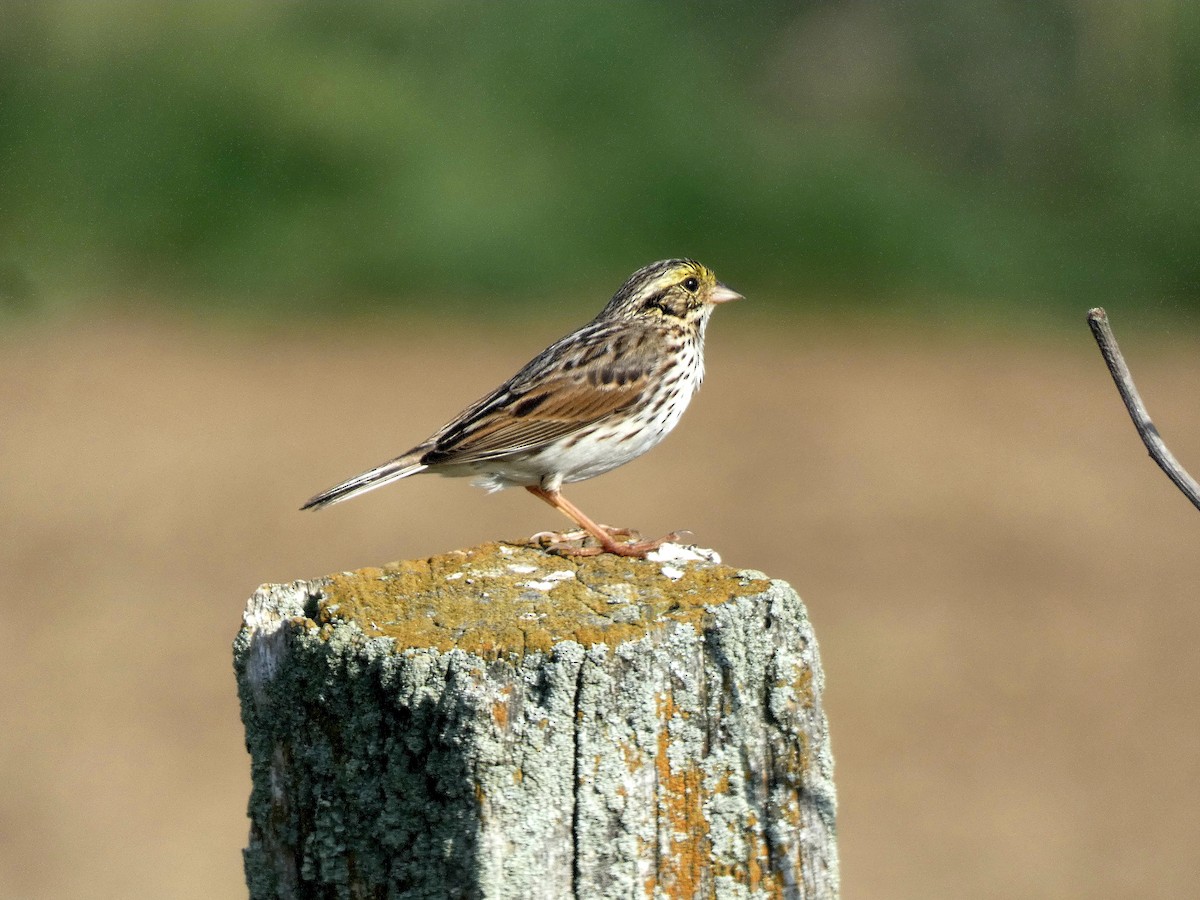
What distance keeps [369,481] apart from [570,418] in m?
0.79

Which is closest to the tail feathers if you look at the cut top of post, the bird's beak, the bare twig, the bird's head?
the bird's head

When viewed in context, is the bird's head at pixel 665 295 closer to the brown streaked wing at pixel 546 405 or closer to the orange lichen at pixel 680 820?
the brown streaked wing at pixel 546 405

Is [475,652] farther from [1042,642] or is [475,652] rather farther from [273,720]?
[1042,642]

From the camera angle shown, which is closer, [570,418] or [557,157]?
[570,418]

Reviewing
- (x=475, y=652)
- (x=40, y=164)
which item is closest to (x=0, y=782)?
(x=475, y=652)

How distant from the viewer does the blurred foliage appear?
16906mm

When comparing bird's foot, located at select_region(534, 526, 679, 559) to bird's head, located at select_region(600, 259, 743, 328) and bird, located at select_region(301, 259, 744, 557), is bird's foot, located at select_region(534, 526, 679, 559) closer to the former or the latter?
bird, located at select_region(301, 259, 744, 557)

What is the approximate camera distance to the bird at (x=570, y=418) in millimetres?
5703

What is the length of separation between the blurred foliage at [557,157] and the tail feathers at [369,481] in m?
10.7

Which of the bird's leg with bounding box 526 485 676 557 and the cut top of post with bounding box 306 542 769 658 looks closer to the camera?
the cut top of post with bounding box 306 542 769 658

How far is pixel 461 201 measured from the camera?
17.1 metres

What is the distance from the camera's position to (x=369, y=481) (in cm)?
543

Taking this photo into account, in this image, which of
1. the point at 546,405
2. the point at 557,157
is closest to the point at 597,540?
the point at 546,405

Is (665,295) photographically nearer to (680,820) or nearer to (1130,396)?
(680,820)
